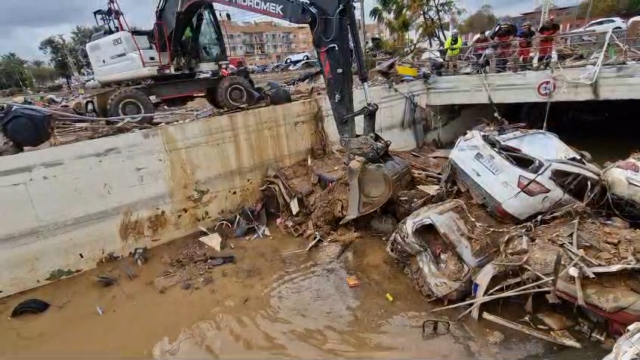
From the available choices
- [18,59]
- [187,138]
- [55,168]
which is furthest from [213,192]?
[18,59]

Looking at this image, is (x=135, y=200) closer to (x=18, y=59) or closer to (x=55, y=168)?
(x=55, y=168)

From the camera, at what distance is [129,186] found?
7.36 m

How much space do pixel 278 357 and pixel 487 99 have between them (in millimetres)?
8975

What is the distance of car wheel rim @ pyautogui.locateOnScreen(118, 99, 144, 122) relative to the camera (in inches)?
314

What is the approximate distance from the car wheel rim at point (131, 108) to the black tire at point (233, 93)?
1.82 metres

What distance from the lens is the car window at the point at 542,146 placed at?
5.96m

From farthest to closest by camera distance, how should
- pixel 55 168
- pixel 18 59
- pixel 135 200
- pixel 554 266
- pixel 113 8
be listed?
pixel 18 59 → pixel 113 8 → pixel 135 200 → pixel 55 168 → pixel 554 266

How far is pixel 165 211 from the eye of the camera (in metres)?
7.82

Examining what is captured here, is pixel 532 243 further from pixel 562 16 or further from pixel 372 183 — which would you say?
pixel 562 16

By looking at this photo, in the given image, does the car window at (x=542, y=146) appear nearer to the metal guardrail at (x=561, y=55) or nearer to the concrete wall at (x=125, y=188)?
the metal guardrail at (x=561, y=55)

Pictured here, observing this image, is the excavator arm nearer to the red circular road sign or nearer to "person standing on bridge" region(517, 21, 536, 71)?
the red circular road sign

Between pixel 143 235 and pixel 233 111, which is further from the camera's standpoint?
pixel 233 111

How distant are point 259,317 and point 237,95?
5.70 meters

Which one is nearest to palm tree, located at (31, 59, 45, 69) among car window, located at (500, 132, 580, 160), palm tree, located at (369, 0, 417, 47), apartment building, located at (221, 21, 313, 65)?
apartment building, located at (221, 21, 313, 65)
